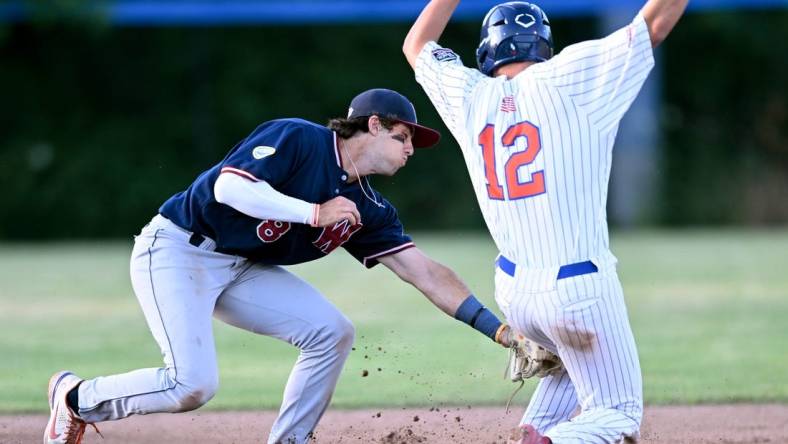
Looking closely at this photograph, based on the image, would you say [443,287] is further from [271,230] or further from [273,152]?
[273,152]

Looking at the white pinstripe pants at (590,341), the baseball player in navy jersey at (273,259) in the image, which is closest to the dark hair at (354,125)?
the baseball player in navy jersey at (273,259)

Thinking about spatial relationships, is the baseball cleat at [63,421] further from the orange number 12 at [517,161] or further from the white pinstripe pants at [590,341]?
the orange number 12 at [517,161]

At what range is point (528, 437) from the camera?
4.45m

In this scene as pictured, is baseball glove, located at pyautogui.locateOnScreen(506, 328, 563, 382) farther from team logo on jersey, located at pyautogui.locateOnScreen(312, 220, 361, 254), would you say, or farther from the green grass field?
the green grass field

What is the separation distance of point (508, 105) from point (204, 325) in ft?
5.69

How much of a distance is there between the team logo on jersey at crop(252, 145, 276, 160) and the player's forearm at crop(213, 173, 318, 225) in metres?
0.13

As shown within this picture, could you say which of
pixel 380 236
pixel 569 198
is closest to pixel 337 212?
pixel 380 236

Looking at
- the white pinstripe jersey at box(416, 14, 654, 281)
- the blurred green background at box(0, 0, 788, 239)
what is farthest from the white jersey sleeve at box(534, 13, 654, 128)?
the blurred green background at box(0, 0, 788, 239)

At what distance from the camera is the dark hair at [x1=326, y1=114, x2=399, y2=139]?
17.3 ft

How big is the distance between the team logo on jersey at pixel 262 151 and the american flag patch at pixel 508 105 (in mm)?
1143

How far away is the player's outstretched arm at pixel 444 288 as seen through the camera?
17.7ft

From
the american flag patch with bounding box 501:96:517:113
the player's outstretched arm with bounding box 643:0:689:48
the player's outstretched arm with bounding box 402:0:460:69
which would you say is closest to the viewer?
the player's outstretched arm with bounding box 643:0:689:48

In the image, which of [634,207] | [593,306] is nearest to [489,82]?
[593,306]

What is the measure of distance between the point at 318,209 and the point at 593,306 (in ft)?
4.30
